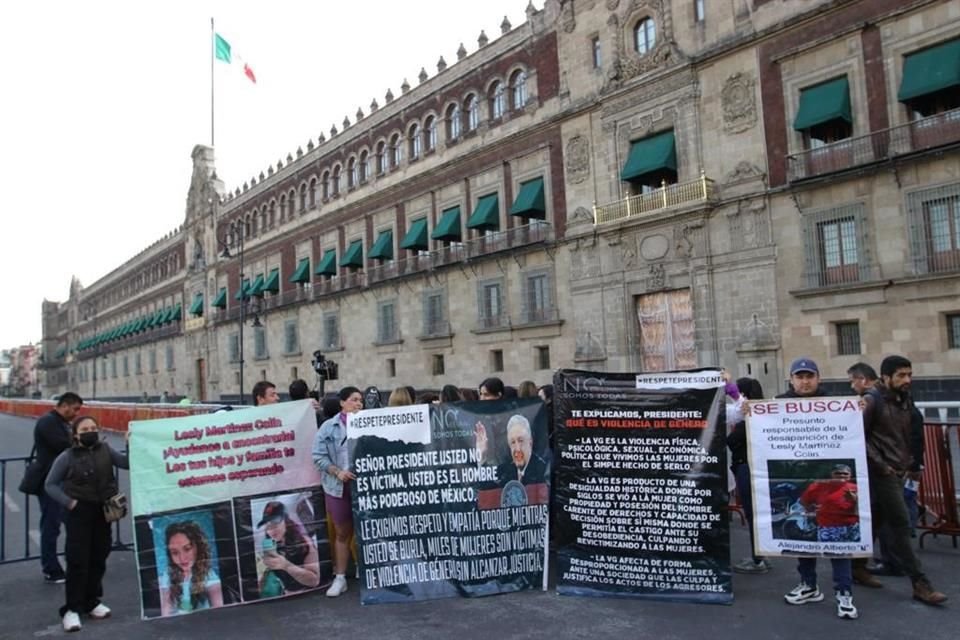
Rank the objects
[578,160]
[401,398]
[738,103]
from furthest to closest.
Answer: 1. [578,160]
2. [738,103]
3. [401,398]

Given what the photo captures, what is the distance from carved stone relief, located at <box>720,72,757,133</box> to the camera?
62.3 feet

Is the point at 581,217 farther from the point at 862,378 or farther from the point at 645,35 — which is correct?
the point at 862,378

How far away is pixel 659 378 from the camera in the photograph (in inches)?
219

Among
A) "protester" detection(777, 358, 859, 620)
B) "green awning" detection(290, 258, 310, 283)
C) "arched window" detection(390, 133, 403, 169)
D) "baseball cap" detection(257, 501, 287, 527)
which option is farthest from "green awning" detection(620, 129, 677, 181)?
"green awning" detection(290, 258, 310, 283)

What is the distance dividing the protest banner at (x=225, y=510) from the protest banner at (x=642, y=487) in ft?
7.42

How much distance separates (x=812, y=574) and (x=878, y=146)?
1452cm

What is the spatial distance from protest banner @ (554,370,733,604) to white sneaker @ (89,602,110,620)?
3.65 meters

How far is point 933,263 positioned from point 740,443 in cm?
1287

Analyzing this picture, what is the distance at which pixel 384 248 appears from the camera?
106ft

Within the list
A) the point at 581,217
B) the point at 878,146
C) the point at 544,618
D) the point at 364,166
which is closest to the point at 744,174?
the point at 878,146

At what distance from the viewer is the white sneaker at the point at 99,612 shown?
555 cm

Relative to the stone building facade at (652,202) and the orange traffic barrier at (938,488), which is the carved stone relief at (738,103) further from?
the orange traffic barrier at (938,488)

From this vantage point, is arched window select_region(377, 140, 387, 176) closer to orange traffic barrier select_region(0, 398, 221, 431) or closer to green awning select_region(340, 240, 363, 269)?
green awning select_region(340, 240, 363, 269)

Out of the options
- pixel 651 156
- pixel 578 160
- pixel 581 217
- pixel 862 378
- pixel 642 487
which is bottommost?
pixel 642 487
